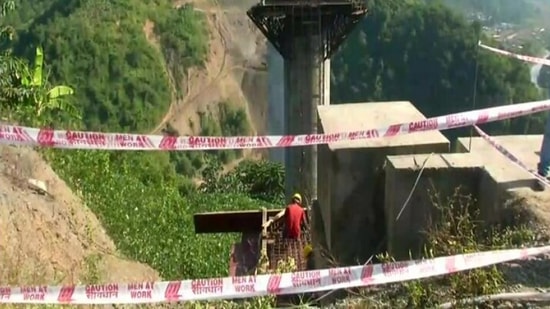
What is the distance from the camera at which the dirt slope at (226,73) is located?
70938 mm

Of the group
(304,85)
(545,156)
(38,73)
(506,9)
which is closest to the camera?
(545,156)

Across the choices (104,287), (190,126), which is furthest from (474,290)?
(190,126)

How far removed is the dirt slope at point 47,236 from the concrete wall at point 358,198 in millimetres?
1918

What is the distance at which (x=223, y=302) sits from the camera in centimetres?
463

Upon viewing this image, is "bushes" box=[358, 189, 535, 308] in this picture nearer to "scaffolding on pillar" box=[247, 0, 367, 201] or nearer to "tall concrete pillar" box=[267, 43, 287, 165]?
"scaffolding on pillar" box=[247, 0, 367, 201]

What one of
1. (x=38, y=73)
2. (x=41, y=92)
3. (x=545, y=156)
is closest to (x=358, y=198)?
(x=545, y=156)

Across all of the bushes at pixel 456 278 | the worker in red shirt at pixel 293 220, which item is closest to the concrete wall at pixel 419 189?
the bushes at pixel 456 278

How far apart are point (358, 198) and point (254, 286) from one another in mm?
2772

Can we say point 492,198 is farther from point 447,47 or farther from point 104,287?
point 447,47

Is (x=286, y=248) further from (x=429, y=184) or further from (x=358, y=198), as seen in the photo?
(x=429, y=184)

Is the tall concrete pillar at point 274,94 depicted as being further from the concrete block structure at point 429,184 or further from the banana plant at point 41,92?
the concrete block structure at point 429,184

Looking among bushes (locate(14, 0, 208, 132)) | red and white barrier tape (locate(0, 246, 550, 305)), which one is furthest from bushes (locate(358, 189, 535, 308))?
bushes (locate(14, 0, 208, 132))

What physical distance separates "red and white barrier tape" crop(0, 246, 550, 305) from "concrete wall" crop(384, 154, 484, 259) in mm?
1667

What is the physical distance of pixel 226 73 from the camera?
76.0 meters
